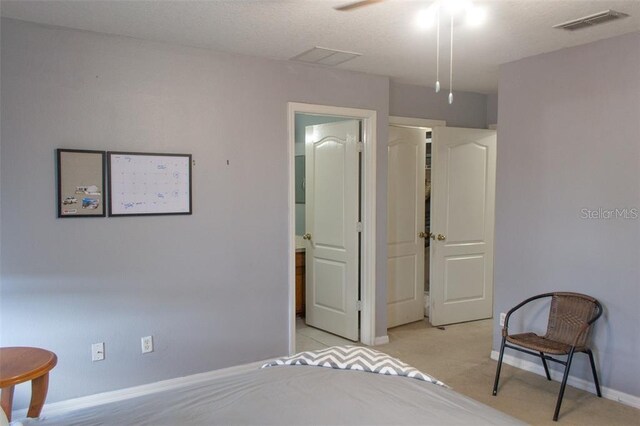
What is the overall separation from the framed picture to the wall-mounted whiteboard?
65 millimetres

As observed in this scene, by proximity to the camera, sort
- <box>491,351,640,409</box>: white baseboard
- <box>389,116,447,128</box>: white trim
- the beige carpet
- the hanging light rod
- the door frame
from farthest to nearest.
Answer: <box>389,116,447,128</box>: white trim → the door frame → <box>491,351,640,409</box>: white baseboard → the beige carpet → the hanging light rod

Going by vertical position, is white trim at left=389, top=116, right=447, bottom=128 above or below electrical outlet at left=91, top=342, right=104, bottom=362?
above

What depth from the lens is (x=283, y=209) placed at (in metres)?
3.74

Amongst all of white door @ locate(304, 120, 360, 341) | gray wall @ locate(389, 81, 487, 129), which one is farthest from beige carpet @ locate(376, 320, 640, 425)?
→ gray wall @ locate(389, 81, 487, 129)

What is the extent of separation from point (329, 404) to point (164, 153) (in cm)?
213

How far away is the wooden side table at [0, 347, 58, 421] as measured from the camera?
2176 mm

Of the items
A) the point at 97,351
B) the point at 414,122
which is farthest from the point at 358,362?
the point at 414,122

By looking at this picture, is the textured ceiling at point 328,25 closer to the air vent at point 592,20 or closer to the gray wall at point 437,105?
the air vent at point 592,20

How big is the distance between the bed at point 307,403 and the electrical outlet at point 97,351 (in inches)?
55.4

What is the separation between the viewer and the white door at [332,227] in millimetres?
4309

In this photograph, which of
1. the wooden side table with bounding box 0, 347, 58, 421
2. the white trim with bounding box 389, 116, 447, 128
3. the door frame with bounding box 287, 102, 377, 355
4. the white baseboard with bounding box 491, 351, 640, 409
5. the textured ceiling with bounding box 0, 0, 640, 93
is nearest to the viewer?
the wooden side table with bounding box 0, 347, 58, 421

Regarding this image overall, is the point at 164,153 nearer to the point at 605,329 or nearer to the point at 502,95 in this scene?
the point at 502,95

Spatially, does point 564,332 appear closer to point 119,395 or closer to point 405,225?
point 405,225

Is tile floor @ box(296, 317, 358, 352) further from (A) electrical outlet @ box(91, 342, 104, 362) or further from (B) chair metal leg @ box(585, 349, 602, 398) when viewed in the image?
(B) chair metal leg @ box(585, 349, 602, 398)
